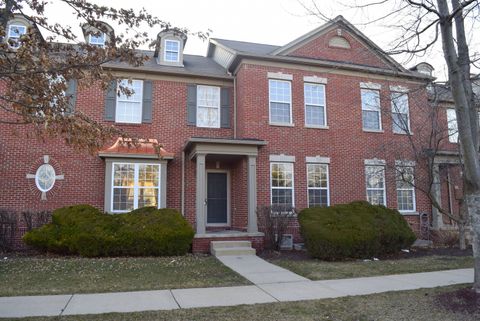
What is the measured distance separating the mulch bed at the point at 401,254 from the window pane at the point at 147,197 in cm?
414

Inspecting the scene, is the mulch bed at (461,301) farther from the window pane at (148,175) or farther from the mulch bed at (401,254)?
the window pane at (148,175)

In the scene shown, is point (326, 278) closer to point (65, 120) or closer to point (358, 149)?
point (65, 120)

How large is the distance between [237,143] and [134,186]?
3.76m

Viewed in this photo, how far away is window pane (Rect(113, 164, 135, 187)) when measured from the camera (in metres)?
12.7

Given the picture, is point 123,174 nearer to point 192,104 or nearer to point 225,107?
point 192,104

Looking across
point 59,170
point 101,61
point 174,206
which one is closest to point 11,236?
point 59,170

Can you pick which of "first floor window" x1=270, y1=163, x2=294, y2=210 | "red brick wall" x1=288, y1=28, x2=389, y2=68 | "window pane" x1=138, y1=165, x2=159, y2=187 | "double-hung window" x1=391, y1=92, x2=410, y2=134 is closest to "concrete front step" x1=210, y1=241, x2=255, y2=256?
"first floor window" x1=270, y1=163, x2=294, y2=210

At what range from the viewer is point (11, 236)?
11.6 meters

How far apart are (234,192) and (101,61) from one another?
9299mm

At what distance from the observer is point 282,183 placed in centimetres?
1375

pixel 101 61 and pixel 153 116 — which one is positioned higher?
pixel 153 116

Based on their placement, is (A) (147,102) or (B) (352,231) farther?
(A) (147,102)

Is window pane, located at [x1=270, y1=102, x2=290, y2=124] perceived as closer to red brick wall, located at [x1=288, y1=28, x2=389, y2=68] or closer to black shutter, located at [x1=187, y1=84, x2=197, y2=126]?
red brick wall, located at [x1=288, y1=28, x2=389, y2=68]

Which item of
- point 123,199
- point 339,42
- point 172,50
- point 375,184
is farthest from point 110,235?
point 339,42
